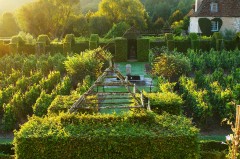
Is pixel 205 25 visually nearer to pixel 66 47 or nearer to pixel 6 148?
pixel 66 47

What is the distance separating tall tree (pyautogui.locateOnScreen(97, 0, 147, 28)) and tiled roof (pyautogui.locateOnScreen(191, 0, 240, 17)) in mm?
9852

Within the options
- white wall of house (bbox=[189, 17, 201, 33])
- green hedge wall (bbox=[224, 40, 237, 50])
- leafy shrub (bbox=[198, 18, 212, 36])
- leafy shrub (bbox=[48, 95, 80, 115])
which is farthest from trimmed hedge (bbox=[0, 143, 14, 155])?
white wall of house (bbox=[189, 17, 201, 33])

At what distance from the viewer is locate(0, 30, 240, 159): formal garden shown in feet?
42.2

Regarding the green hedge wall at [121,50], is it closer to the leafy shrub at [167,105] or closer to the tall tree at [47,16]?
the tall tree at [47,16]

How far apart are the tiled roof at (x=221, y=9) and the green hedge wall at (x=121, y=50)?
536 inches

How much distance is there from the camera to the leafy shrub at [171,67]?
1166 inches

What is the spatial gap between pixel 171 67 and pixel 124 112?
1492 centimetres

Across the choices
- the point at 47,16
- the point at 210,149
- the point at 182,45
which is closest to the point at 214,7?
the point at 182,45

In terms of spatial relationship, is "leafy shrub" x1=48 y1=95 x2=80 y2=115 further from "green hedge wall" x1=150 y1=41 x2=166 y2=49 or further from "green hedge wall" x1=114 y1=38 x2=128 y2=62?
"green hedge wall" x1=150 y1=41 x2=166 y2=49

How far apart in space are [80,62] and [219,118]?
11.8 meters

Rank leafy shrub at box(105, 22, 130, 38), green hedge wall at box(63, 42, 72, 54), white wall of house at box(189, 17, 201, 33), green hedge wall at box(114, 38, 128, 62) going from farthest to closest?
white wall of house at box(189, 17, 201, 33) < leafy shrub at box(105, 22, 130, 38) < green hedge wall at box(63, 42, 72, 54) < green hedge wall at box(114, 38, 128, 62)

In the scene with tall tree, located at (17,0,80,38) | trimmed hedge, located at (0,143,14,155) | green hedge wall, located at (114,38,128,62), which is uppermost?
tall tree, located at (17,0,80,38)

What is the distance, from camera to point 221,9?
168 feet

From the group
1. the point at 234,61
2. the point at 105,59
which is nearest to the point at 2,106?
the point at 105,59
